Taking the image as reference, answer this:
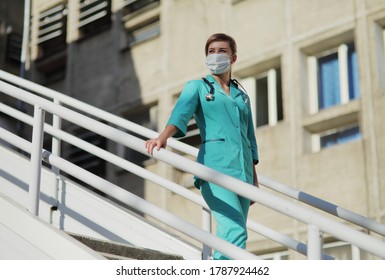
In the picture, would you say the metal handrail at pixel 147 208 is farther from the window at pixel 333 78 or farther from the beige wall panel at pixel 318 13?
the beige wall panel at pixel 318 13

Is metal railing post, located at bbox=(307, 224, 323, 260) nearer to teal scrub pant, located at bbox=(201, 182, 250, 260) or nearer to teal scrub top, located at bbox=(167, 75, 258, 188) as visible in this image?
teal scrub pant, located at bbox=(201, 182, 250, 260)

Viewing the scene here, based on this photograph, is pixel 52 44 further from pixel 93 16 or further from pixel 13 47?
pixel 93 16

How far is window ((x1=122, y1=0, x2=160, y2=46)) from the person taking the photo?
15.3 metres

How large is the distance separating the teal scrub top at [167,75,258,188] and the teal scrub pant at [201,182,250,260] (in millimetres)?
116

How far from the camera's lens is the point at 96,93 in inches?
631

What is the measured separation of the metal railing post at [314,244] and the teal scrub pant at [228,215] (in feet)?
2.25

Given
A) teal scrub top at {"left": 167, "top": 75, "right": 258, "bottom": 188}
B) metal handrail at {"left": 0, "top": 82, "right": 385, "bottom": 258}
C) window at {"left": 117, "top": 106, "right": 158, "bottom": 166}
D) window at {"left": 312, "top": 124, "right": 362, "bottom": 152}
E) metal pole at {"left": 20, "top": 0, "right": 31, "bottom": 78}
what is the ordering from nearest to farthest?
metal handrail at {"left": 0, "top": 82, "right": 385, "bottom": 258} → teal scrub top at {"left": 167, "top": 75, "right": 258, "bottom": 188} → window at {"left": 312, "top": 124, "right": 362, "bottom": 152} → window at {"left": 117, "top": 106, "right": 158, "bottom": 166} → metal pole at {"left": 20, "top": 0, "right": 31, "bottom": 78}

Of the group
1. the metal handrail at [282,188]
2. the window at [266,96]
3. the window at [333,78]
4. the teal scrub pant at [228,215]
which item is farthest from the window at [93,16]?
the teal scrub pant at [228,215]

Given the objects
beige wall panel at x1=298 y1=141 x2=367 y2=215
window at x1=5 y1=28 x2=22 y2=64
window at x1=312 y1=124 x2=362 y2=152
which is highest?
window at x1=5 y1=28 x2=22 y2=64

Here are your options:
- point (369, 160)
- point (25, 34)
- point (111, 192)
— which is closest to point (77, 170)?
point (111, 192)

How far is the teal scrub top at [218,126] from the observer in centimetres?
439

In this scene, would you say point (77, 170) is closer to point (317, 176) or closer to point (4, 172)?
point (4, 172)

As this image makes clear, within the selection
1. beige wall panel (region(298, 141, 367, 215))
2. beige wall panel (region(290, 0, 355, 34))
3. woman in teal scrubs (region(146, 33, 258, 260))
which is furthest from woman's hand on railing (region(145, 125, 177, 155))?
beige wall panel (region(290, 0, 355, 34))
